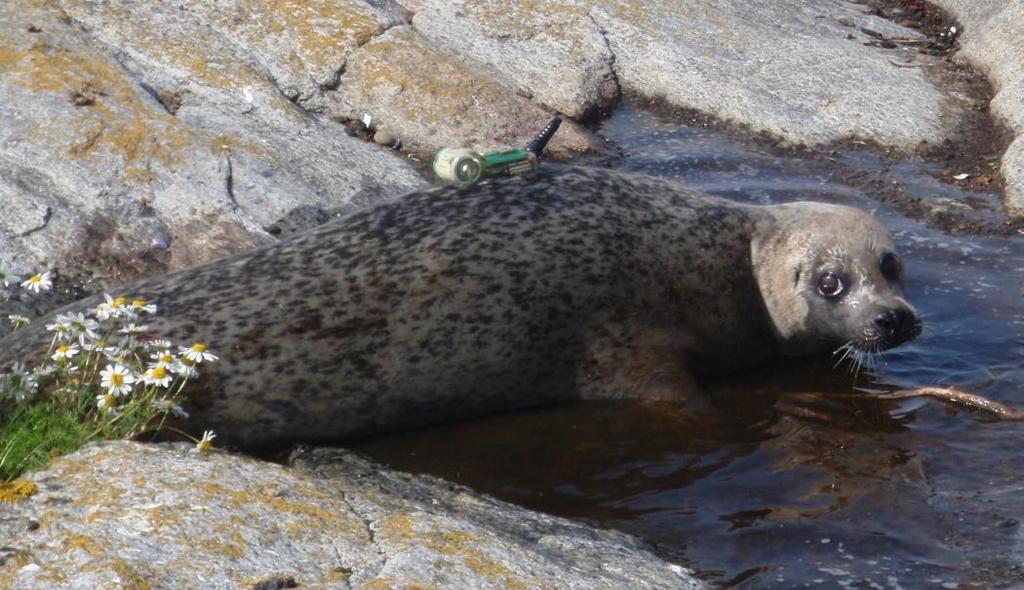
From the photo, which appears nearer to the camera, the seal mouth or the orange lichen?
the orange lichen

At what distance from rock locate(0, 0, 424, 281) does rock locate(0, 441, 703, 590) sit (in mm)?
2820

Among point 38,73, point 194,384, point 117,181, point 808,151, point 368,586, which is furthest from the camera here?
point 808,151

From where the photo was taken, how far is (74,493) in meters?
3.92

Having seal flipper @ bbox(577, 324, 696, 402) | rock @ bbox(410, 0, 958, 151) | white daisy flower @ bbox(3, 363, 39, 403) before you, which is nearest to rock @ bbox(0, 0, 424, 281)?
rock @ bbox(410, 0, 958, 151)

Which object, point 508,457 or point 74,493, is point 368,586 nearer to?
point 74,493

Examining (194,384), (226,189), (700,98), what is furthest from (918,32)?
(194,384)

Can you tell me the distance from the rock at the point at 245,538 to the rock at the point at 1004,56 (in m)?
5.07

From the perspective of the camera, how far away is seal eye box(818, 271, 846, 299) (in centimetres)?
701

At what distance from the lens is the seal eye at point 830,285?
7.01 m

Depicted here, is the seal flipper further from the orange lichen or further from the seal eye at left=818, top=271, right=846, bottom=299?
the orange lichen

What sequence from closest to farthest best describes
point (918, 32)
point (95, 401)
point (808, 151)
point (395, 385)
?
point (95, 401)
point (395, 385)
point (808, 151)
point (918, 32)

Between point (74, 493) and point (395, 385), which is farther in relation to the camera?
point (395, 385)

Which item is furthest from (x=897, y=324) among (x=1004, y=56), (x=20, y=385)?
(x=1004, y=56)

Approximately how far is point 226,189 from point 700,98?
12.6 ft
